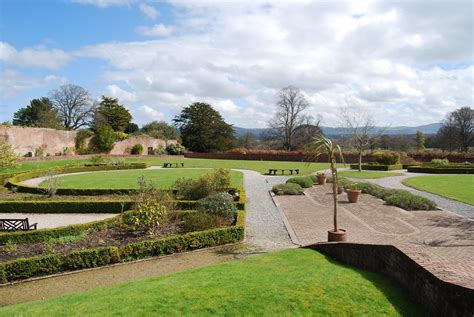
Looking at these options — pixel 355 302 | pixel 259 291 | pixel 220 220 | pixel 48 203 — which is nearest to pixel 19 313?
pixel 259 291

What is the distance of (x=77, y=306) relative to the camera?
17.9 feet

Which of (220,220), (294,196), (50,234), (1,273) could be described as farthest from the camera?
(294,196)

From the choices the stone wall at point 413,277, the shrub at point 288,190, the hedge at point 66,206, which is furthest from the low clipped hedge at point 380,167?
the stone wall at point 413,277

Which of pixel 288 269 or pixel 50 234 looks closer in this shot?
pixel 288 269

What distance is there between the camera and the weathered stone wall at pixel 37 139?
1336 inches

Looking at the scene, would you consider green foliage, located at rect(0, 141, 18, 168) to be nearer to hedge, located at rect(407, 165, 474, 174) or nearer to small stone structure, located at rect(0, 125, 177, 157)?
small stone structure, located at rect(0, 125, 177, 157)

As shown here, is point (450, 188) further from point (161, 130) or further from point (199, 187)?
point (161, 130)

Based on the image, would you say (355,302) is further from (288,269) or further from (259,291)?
(288,269)

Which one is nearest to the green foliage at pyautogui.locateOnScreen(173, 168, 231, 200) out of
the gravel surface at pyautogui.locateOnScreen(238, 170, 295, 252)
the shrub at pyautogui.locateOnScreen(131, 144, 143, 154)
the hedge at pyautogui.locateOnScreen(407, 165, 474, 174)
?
the gravel surface at pyautogui.locateOnScreen(238, 170, 295, 252)

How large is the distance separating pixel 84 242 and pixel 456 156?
46.6 metres

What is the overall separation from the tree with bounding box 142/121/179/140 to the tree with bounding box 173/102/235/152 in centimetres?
242

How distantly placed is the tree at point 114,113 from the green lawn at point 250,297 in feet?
188

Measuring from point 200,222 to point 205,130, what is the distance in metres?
54.5

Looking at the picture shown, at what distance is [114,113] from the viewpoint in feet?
201
